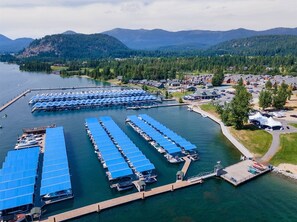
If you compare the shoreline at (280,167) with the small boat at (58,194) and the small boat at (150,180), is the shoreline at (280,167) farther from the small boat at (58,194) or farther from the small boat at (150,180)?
the small boat at (58,194)

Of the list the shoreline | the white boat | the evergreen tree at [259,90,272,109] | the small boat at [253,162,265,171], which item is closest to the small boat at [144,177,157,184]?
the small boat at [253,162,265,171]

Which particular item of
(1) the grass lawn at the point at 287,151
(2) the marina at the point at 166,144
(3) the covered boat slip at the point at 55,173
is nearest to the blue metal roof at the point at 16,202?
(3) the covered boat slip at the point at 55,173

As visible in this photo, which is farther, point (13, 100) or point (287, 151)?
point (13, 100)

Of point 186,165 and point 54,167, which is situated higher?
point 54,167

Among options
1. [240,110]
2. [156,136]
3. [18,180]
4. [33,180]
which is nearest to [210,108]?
[240,110]

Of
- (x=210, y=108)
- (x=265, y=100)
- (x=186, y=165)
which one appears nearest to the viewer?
(x=186, y=165)

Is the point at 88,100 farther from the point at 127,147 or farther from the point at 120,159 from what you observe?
the point at 120,159

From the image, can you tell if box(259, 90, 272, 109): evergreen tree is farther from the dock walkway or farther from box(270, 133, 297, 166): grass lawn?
the dock walkway
